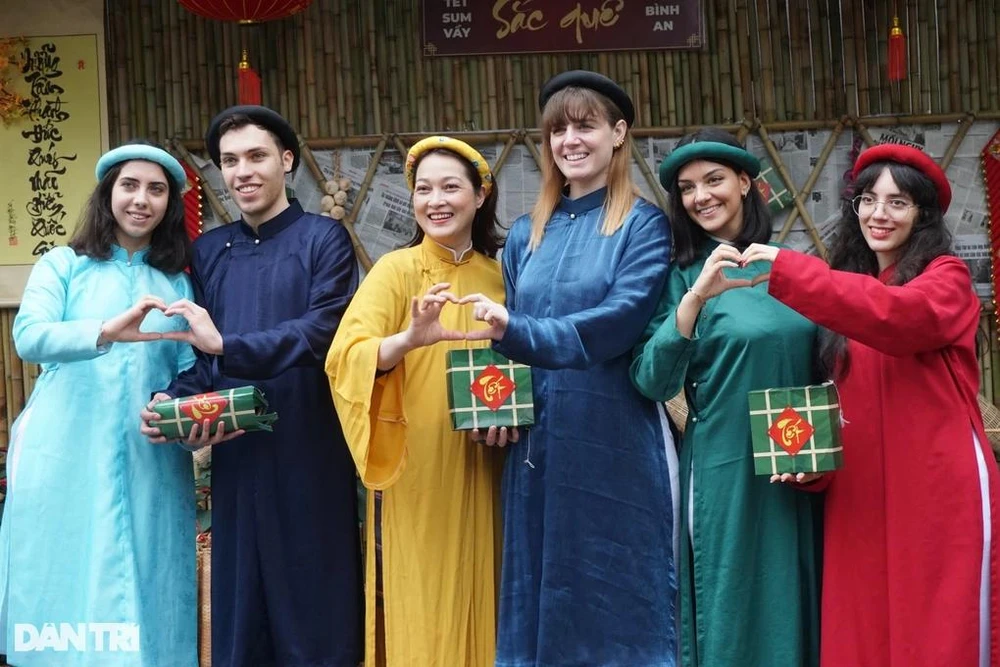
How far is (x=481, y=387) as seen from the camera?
9.97ft

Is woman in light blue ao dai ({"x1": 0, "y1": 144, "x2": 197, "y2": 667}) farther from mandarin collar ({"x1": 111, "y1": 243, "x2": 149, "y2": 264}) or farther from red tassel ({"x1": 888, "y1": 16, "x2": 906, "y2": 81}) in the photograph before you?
red tassel ({"x1": 888, "y1": 16, "x2": 906, "y2": 81})

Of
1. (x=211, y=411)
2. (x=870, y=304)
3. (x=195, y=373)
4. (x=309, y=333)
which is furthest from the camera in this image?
(x=195, y=373)

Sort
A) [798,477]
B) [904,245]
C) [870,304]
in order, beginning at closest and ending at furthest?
1. [870,304]
2. [798,477]
3. [904,245]

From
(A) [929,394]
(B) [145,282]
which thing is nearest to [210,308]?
(B) [145,282]

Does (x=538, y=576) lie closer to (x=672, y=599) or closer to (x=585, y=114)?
(x=672, y=599)

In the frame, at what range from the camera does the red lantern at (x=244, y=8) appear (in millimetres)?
5055

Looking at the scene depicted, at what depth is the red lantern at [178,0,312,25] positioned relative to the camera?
5055 millimetres

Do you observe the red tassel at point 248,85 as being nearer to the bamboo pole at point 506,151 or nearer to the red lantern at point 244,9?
the red lantern at point 244,9

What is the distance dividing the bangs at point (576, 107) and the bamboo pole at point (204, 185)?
3.02m

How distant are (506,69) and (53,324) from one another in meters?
3.11

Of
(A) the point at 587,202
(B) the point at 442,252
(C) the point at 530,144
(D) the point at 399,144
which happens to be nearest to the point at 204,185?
(D) the point at 399,144

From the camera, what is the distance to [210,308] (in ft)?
11.5

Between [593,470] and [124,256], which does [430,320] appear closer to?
[593,470]

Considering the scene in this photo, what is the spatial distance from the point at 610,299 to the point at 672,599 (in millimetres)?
731
